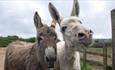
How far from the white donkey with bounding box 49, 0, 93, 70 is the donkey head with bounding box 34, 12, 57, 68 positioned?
1.20 ft

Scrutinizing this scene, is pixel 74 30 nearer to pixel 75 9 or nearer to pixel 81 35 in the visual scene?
pixel 81 35

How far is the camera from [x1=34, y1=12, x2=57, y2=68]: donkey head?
307 inches

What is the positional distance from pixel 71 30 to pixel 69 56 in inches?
28.1

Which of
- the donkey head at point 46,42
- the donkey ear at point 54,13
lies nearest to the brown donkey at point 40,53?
the donkey head at point 46,42

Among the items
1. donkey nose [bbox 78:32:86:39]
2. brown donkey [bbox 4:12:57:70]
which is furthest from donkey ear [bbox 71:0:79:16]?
donkey nose [bbox 78:32:86:39]

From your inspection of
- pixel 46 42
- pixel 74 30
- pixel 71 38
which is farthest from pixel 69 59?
pixel 46 42

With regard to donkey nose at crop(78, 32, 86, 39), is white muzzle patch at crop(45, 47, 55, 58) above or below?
below

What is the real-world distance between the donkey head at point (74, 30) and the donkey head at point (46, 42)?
35 centimetres

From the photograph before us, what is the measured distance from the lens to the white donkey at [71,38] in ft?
25.9

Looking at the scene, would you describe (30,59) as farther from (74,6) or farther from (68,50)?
(74,6)

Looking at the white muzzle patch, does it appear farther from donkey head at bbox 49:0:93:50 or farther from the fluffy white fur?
the fluffy white fur

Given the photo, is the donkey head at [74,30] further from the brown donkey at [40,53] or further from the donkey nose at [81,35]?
the brown donkey at [40,53]

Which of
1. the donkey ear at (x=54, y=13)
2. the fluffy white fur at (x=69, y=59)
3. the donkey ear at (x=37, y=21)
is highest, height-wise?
the donkey ear at (x=54, y=13)

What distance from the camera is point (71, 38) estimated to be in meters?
8.38
